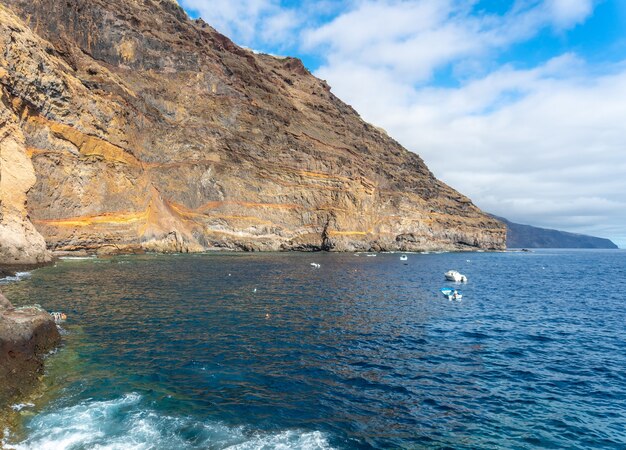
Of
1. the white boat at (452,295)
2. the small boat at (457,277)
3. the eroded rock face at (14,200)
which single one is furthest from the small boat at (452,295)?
the eroded rock face at (14,200)

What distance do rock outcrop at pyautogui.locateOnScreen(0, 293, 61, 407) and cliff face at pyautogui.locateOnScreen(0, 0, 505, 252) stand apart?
3920 cm

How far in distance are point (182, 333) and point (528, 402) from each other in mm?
15932

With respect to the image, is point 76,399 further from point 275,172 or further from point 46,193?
point 275,172

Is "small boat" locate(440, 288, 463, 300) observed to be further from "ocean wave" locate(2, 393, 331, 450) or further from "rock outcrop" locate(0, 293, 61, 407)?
"rock outcrop" locate(0, 293, 61, 407)

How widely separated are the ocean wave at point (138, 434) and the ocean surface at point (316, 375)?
0.17ft

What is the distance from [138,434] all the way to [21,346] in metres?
6.70

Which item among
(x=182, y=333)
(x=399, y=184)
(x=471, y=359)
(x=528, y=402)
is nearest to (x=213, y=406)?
(x=182, y=333)

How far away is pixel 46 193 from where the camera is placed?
5431cm

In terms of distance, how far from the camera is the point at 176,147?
85.1 metres

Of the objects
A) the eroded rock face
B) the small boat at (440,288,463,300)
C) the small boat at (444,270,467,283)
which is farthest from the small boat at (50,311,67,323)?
the small boat at (444,270,467,283)

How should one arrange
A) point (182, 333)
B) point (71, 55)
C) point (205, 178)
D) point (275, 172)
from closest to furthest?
1. point (182, 333)
2. point (71, 55)
3. point (205, 178)
4. point (275, 172)

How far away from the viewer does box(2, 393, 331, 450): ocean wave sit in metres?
9.48

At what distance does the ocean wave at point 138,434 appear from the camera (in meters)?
9.48

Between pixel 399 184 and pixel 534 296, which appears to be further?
pixel 399 184
